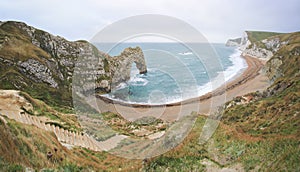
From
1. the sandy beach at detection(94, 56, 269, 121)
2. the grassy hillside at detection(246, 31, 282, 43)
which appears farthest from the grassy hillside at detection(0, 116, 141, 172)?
the grassy hillside at detection(246, 31, 282, 43)

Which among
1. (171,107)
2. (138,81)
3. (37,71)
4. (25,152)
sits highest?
(37,71)

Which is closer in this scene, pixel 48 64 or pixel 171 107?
pixel 48 64

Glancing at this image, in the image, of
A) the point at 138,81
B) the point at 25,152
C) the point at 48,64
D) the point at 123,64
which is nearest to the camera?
the point at 25,152

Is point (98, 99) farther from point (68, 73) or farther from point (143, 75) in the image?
point (143, 75)

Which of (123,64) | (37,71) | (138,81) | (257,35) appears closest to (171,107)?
(138,81)

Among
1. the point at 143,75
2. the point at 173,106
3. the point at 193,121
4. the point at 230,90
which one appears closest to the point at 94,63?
the point at 173,106

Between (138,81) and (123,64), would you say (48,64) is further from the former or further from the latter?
(138,81)

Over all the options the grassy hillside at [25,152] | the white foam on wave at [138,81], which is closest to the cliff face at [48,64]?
the white foam on wave at [138,81]

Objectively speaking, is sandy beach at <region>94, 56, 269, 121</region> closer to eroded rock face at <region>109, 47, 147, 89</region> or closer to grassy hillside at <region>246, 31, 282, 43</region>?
eroded rock face at <region>109, 47, 147, 89</region>
